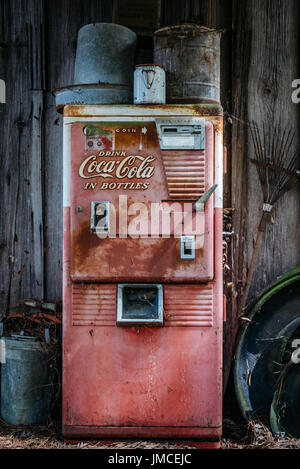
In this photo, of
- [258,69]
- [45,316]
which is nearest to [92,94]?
[258,69]

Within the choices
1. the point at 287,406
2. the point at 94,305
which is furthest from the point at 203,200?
the point at 287,406

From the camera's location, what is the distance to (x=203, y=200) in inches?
107

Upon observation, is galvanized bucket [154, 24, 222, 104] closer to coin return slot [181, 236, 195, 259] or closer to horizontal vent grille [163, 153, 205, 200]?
horizontal vent grille [163, 153, 205, 200]

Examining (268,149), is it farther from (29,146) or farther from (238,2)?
(29,146)

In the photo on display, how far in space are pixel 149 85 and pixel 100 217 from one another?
0.74m

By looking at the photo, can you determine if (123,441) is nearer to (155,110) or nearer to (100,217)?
(100,217)

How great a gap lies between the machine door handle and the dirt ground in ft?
4.01

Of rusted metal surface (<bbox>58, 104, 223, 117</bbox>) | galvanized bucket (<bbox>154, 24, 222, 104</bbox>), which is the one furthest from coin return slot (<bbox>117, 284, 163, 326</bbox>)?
galvanized bucket (<bbox>154, 24, 222, 104</bbox>)

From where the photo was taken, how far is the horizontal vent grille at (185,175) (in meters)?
2.73

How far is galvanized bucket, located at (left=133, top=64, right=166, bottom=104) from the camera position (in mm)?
2785

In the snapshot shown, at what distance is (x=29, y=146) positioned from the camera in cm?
350

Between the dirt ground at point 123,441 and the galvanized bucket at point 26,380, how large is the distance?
0.24 feet

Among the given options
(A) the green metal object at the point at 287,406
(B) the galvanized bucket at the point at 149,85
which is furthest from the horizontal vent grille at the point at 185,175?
(A) the green metal object at the point at 287,406

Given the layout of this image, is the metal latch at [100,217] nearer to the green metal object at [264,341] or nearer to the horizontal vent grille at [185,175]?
the horizontal vent grille at [185,175]
